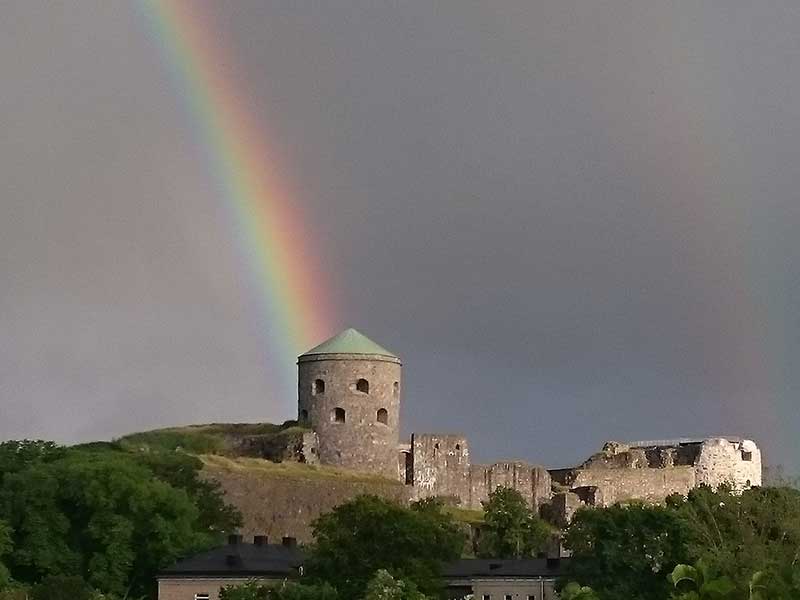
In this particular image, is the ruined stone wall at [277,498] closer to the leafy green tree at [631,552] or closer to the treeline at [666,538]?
the treeline at [666,538]

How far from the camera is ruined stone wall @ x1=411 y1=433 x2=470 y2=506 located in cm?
8756

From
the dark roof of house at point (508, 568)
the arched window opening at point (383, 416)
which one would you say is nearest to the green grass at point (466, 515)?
the arched window opening at point (383, 416)

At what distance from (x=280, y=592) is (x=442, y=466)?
32923 mm

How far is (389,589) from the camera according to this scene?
53.6m

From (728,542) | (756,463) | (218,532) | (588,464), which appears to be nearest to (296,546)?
(218,532)

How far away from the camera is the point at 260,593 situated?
5656 cm

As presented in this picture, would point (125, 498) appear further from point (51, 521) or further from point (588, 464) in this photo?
point (588, 464)

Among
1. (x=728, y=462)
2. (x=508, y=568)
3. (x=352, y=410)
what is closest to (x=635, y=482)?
(x=728, y=462)

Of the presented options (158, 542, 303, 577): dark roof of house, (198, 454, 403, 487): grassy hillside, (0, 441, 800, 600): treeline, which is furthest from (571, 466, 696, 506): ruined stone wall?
(158, 542, 303, 577): dark roof of house

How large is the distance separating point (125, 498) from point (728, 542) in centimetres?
2279

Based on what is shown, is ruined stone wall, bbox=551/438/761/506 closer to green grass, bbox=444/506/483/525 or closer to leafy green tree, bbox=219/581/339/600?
green grass, bbox=444/506/483/525

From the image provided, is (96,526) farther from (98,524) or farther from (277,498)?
(277,498)

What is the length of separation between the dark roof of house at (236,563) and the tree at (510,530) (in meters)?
12.1

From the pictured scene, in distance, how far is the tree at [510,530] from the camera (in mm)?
78125
